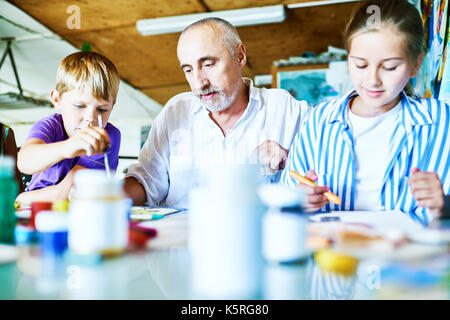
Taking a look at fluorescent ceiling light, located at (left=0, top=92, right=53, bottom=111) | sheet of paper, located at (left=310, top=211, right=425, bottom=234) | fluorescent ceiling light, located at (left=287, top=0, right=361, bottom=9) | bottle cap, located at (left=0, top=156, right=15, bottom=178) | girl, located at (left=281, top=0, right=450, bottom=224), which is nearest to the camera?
bottle cap, located at (left=0, top=156, right=15, bottom=178)

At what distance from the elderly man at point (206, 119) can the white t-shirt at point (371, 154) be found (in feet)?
1.16

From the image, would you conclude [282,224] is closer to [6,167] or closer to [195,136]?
[6,167]

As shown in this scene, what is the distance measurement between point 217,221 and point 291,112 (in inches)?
48.4

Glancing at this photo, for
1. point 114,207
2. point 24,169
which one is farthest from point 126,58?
point 114,207

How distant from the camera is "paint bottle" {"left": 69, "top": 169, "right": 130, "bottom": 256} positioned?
0.56 m

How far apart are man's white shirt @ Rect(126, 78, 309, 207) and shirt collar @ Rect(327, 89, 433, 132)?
0.32 meters

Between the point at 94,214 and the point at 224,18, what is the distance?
353cm

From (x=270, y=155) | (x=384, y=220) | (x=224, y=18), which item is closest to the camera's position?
(x=384, y=220)

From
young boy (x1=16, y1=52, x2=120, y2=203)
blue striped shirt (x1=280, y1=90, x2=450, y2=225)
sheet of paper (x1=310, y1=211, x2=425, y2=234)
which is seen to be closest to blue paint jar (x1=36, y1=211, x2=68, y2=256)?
sheet of paper (x1=310, y1=211, x2=425, y2=234)

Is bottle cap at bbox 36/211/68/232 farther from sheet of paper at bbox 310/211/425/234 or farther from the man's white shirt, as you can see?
the man's white shirt

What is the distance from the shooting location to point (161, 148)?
1.58 meters

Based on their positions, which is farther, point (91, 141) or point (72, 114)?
point (72, 114)

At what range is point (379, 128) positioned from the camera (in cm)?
125

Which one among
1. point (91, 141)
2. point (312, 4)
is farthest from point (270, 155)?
point (312, 4)
